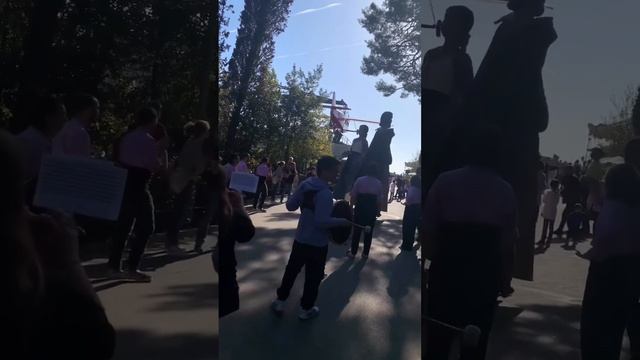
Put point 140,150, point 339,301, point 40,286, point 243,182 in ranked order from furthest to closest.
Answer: point 243,182 → point 339,301 → point 140,150 → point 40,286

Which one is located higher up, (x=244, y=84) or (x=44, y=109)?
(x=244, y=84)

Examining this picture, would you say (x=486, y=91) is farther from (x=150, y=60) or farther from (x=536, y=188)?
(x=150, y=60)

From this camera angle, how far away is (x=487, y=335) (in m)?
1.58

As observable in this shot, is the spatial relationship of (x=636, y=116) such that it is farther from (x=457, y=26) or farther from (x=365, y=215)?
(x=365, y=215)

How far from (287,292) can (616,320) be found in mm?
951

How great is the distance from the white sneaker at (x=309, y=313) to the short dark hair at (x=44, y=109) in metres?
0.84

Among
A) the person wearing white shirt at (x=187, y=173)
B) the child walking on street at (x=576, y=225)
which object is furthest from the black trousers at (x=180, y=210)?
the child walking on street at (x=576, y=225)

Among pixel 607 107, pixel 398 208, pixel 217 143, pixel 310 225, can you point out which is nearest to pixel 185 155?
pixel 217 143

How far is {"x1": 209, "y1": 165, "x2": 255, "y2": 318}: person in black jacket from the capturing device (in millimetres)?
1619

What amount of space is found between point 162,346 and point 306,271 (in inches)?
18.3

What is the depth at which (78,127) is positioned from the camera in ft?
4.57

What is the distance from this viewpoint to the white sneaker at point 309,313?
1587 mm

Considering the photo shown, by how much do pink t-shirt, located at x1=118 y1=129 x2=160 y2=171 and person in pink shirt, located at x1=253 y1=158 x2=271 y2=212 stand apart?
29 cm

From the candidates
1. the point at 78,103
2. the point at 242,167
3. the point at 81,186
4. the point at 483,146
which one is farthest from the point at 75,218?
the point at 483,146
